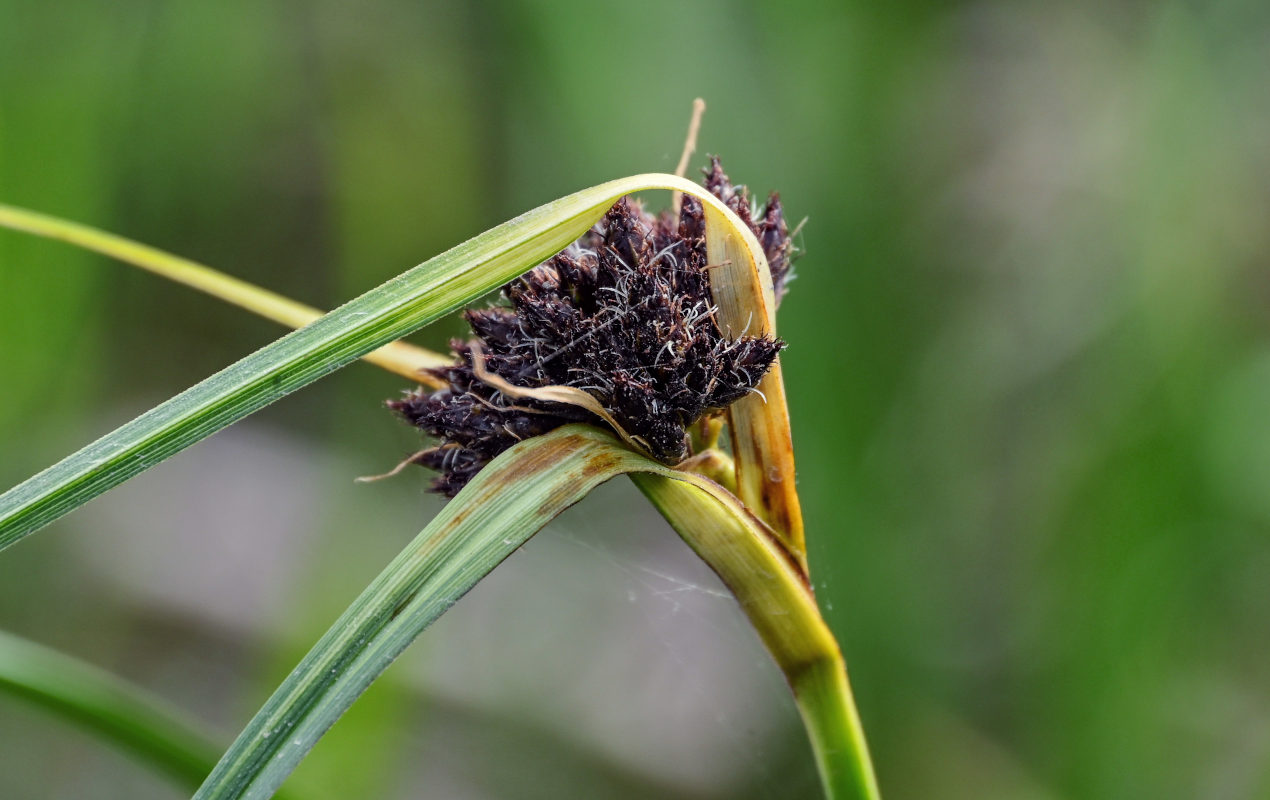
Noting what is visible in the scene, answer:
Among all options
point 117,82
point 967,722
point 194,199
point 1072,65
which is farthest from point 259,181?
point 967,722

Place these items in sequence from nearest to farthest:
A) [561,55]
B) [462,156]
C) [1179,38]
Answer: [1179,38], [561,55], [462,156]

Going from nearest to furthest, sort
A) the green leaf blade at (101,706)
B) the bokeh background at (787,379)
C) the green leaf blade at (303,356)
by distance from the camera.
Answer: the green leaf blade at (303,356), the green leaf blade at (101,706), the bokeh background at (787,379)

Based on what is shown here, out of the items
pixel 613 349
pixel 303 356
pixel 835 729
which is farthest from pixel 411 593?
pixel 835 729

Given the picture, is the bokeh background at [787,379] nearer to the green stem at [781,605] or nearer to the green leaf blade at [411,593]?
the green stem at [781,605]

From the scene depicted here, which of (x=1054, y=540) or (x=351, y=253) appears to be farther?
(x=351, y=253)

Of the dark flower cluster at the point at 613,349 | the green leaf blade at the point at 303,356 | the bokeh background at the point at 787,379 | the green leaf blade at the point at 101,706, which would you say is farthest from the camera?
the bokeh background at the point at 787,379

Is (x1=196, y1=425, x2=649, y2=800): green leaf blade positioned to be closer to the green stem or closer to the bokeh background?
the green stem

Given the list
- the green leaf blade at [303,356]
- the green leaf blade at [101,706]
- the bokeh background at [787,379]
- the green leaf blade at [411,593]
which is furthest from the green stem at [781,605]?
the bokeh background at [787,379]

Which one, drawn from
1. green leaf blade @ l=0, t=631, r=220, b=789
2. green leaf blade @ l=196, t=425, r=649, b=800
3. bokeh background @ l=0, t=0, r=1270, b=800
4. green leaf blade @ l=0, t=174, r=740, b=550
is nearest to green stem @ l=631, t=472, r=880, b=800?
green leaf blade @ l=196, t=425, r=649, b=800

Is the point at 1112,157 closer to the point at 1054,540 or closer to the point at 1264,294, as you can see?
the point at 1264,294
